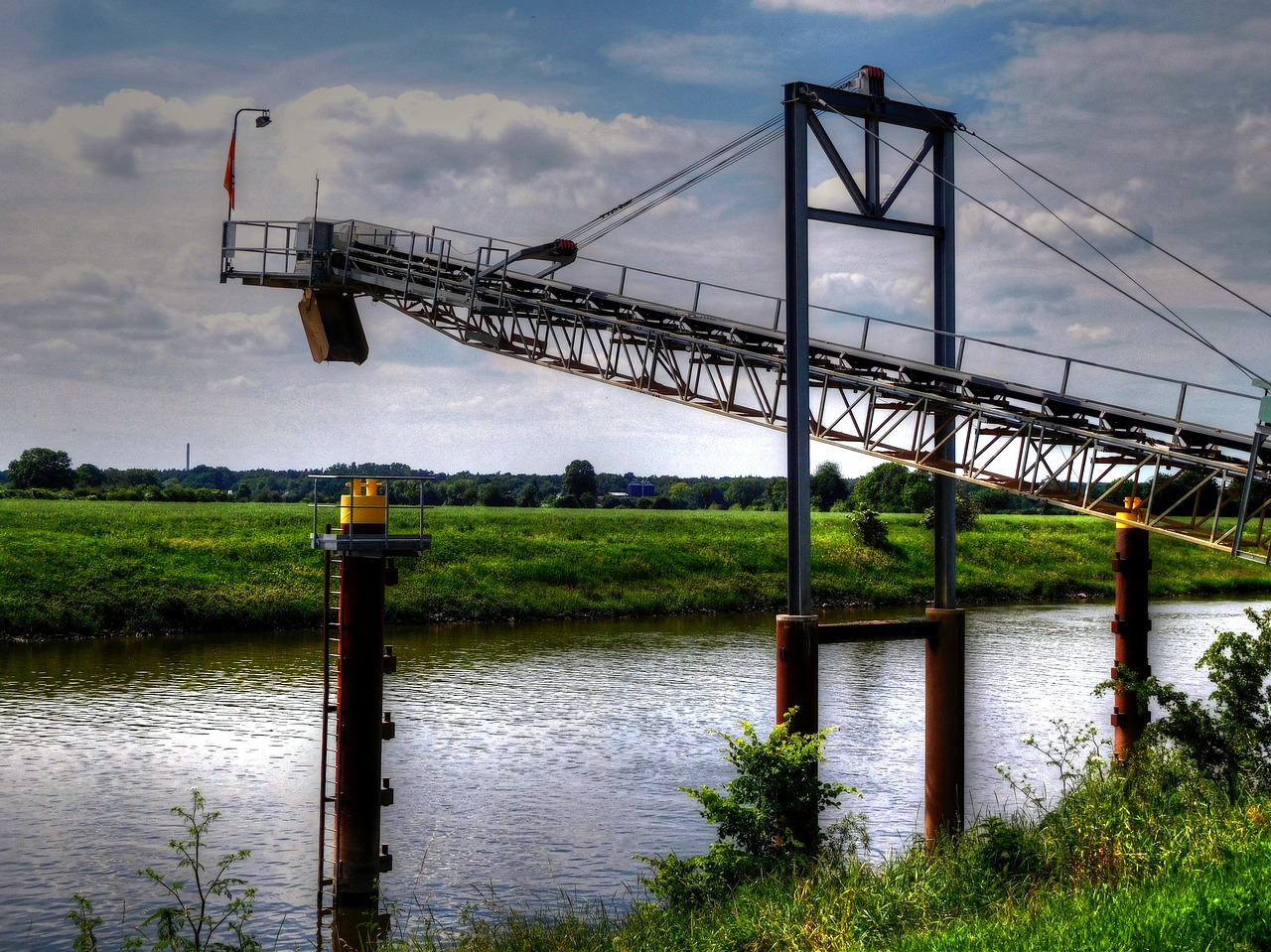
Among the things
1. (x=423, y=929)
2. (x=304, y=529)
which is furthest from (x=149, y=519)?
(x=423, y=929)

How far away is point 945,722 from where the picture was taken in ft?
61.0

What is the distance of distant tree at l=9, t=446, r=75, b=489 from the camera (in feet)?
332

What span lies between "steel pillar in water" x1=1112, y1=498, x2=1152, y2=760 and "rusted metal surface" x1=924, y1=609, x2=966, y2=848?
2744mm

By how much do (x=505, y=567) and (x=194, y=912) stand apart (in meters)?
41.7

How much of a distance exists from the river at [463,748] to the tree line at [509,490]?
32.8 m

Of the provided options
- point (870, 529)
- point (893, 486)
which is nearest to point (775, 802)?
point (870, 529)

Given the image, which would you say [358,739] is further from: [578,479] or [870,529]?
[578,479]

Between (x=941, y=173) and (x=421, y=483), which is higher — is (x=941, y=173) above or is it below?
above

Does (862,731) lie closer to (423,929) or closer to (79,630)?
(423,929)

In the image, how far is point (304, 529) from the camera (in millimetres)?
62250

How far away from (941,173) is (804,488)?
5.75m

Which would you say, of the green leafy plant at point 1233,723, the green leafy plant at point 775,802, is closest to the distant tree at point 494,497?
the green leafy plant at point 775,802

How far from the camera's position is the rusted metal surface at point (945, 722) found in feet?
60.7

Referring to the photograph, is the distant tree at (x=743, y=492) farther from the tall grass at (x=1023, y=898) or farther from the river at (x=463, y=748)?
the tall grass at (x=1023, y=898)
